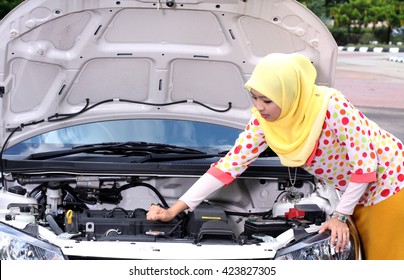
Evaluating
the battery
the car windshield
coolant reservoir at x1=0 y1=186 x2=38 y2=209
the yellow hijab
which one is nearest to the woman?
the yellow hijab

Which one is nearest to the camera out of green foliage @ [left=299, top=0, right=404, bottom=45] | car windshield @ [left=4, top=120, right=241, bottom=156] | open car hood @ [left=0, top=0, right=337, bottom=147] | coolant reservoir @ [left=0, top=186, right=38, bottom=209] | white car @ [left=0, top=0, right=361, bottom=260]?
white car @ [left=0, top=0, right=361, bottom=260]

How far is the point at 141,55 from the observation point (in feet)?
14.2

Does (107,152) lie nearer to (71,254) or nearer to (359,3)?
(71,254)

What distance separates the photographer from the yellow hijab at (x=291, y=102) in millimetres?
3129

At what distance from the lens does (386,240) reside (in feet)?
11.5

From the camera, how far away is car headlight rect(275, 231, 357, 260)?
326 centimetres

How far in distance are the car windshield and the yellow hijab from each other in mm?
1106

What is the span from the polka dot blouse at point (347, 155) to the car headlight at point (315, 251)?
324 mm

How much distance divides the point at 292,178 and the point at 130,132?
115cm

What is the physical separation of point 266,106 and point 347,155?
50cm

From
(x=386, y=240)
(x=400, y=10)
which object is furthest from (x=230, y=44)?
(x=400, y=10)

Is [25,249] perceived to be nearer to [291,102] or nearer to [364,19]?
[291,102]

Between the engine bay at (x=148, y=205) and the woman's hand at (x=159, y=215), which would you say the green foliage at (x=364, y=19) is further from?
the woman's hand at (x=159, y=215)

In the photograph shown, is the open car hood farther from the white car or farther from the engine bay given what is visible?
the engine bay
